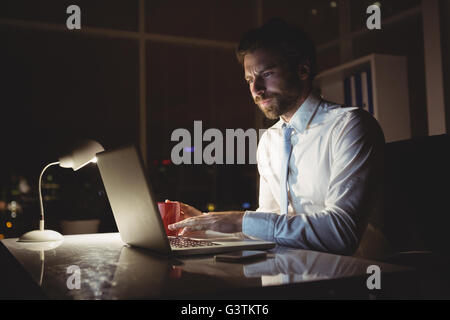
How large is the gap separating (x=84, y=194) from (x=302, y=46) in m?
2.46

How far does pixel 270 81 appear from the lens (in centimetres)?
176

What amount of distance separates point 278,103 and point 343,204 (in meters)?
0.60

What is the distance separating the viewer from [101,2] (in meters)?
3.99

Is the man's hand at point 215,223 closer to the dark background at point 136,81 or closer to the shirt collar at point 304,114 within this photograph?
the shirt collar at point 304,114

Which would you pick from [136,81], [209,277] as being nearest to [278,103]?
[209,277]

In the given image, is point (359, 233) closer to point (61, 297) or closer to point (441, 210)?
point (441, 210)

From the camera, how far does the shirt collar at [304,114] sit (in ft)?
5.56

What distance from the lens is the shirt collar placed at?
5.56ft

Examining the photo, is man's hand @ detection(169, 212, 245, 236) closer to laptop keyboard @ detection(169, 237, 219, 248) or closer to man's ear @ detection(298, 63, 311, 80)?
laptop keyboard @ detection(169, 237, 219, 248)

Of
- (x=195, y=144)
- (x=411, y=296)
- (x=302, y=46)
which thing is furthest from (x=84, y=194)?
(x=411, y=296)

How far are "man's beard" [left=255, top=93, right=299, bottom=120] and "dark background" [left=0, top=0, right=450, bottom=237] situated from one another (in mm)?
1829

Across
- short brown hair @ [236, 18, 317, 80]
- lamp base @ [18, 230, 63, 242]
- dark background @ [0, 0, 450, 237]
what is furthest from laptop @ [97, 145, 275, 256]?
dark background @ [0, 0, 450, 237]

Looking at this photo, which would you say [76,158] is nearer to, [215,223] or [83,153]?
[83,153]

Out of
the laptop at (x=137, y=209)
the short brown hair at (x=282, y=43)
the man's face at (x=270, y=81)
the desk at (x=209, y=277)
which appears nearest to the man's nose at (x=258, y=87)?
the man's face at (x=270, y=81)
